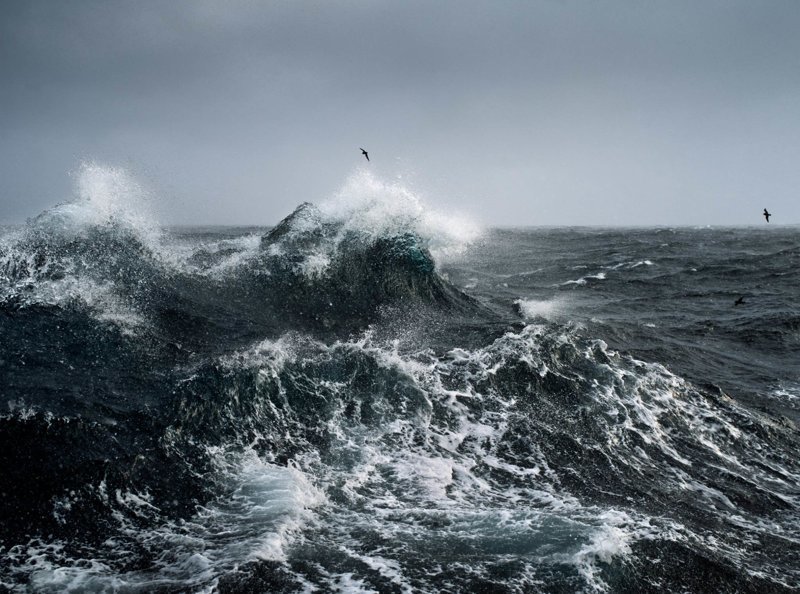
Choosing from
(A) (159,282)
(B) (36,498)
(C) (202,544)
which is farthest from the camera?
(A) (159,282)

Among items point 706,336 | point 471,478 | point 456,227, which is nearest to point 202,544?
point 471,478

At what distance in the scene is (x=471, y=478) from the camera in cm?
670

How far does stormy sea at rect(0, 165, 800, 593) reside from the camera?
4.85m

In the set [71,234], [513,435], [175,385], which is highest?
[71,234]

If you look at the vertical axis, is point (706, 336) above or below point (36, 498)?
below

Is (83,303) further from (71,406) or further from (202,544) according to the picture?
(202,544)

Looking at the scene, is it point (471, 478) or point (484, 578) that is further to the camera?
point (471, 478)

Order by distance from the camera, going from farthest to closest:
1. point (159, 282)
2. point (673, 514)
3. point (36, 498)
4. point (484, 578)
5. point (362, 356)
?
1. point (159, 282)
2. point (362, 356)
3. point (673, 514)
4. point (36, 498)
5. point (484, 578)

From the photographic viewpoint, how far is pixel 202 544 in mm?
4945

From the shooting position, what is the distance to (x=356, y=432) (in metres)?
7.53

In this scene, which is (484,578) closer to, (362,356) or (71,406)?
(362,356)

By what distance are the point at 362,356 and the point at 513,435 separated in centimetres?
327

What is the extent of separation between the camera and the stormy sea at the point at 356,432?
4848 mm

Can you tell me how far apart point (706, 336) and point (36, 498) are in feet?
51.3
